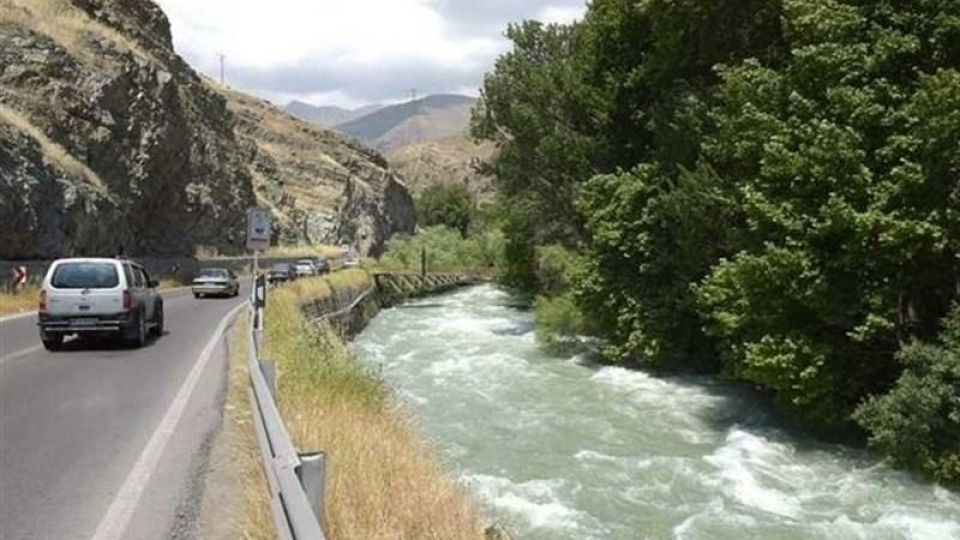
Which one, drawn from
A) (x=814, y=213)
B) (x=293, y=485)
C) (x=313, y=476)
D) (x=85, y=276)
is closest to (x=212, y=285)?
(x=85, y=276)

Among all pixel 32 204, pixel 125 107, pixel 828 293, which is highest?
pixel 125 107

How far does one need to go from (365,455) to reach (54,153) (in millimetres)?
36626

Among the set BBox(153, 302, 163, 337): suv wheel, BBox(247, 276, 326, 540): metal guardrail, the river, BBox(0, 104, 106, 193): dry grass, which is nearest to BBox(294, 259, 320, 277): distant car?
BBox(0, 104, 106, 193): dry grass

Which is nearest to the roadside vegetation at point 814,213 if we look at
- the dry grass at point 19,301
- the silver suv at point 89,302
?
the silver suv at point 89,302

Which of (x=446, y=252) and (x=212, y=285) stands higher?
(x=212, y=285)

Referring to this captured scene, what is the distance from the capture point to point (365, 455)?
7.73 meters

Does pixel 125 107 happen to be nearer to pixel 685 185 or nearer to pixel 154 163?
pixel 154 163

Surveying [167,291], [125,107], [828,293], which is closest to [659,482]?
[828,293]

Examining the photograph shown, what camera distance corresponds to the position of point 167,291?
42031mm

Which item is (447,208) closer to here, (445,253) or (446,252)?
(446,252)

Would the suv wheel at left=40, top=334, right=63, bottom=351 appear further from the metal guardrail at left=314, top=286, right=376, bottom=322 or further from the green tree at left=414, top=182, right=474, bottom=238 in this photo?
the green tree at left=414, top=182, right=474, bottom=238

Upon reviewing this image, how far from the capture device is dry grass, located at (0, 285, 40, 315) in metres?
26.2

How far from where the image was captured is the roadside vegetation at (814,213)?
16.2m

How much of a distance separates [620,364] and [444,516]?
2436cm
